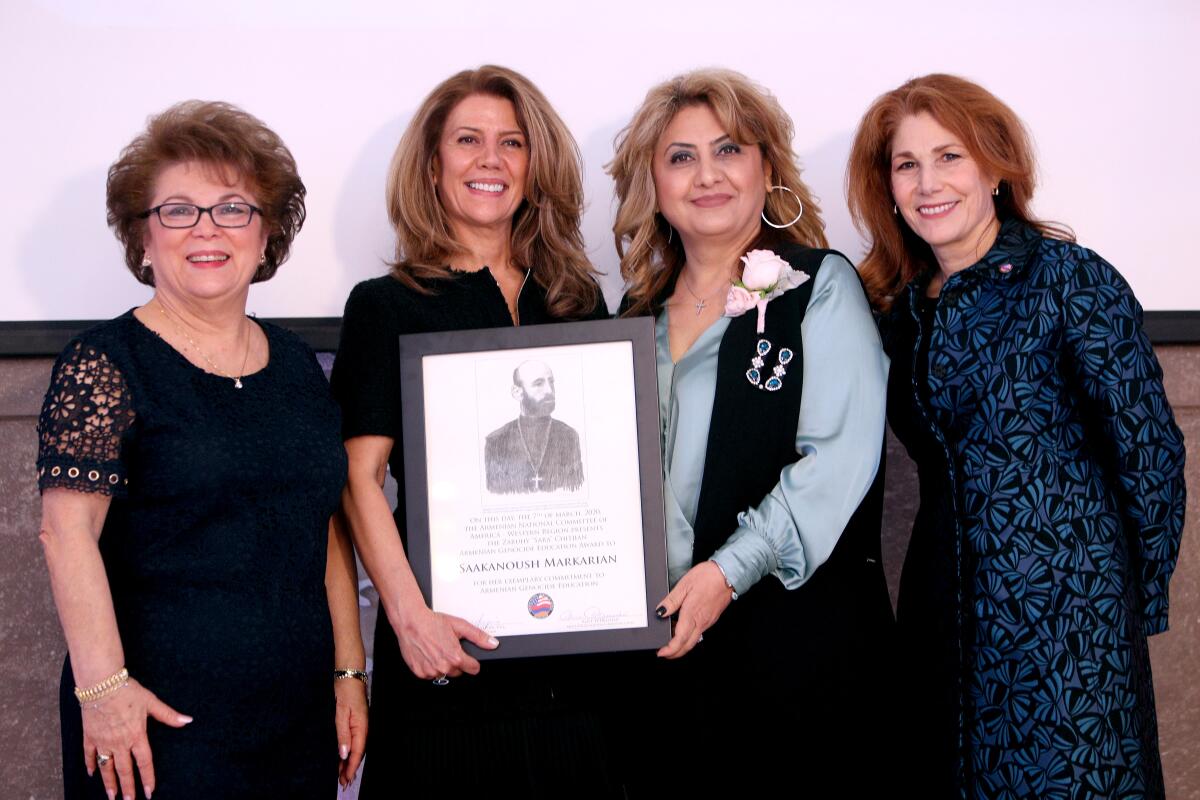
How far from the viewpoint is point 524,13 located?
2.99 metres

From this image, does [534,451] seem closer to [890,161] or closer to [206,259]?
[206,259]

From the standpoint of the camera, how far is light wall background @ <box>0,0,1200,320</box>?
284 cm

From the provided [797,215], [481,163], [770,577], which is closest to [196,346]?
[481,163]

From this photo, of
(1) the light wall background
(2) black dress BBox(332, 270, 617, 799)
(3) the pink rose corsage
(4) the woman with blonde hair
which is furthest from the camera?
(1) the light wall background

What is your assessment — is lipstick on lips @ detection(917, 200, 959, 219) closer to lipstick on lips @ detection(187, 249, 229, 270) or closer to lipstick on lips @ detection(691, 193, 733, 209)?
lipstick on lips @ detection(691, 193, 733, 209)

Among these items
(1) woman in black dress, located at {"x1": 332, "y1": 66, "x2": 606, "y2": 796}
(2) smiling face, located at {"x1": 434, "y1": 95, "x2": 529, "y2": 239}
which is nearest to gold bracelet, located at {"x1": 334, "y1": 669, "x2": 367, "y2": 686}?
(1) woman in black dress, located at {"x1": 332, "y1": 66, "x2": 606, "y2": 796}

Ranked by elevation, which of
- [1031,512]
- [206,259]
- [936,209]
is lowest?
[1031,512]

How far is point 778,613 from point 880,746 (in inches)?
12.9

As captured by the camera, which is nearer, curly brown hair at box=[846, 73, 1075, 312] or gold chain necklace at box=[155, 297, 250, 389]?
gold chain necklace at box=[155, 297, 250, 389]

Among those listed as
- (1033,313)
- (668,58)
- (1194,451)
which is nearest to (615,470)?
(1033,313)

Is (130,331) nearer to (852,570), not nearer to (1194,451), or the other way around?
(852,570)

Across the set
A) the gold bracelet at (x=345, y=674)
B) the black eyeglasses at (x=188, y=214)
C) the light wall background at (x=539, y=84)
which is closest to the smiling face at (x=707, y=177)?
the light wall background at (x=539, y=84)

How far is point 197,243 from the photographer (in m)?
1.94

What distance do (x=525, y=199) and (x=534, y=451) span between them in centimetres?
71
